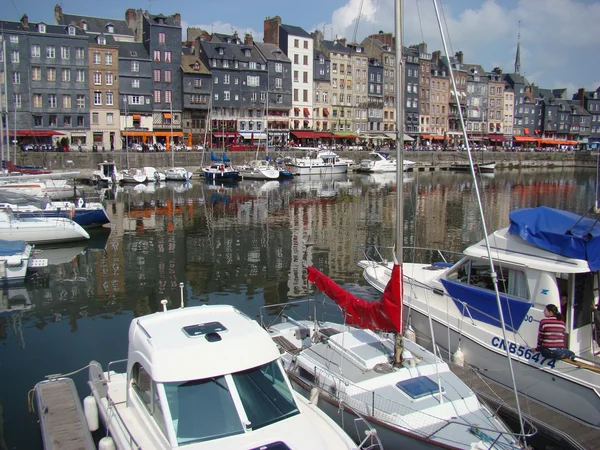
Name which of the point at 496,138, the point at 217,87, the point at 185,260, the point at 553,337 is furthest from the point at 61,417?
the point at 496,138

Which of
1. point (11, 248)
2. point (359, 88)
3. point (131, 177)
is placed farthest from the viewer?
point (359, 88)

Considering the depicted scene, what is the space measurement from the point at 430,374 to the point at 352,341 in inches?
69.8

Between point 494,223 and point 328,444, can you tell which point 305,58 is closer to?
point 494,223

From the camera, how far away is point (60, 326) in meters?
16.7

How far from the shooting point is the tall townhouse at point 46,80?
67.7 metres

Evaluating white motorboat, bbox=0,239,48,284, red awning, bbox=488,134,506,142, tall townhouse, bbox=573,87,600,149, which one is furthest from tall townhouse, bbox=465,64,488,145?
white motorboat, bbox=0,239,48,284

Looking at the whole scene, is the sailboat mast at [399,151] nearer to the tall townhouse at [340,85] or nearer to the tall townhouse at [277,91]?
the tall townhouse at [277,91]

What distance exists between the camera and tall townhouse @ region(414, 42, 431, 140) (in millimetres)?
109562

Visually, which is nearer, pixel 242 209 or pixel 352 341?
pixel 352 341

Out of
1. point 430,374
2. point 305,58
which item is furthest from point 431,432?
point 305,58

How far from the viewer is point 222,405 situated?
7422 mm

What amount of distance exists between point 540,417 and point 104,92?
239 ft

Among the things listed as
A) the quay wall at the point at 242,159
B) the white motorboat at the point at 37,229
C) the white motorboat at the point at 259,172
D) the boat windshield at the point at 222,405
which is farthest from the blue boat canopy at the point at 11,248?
the white motorboat at the point at 259,172

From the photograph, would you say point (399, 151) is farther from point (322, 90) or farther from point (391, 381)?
point (322, 90)
